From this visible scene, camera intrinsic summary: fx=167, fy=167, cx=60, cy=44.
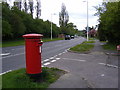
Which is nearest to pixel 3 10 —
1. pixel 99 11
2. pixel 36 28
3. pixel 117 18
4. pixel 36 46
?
pixel 36 28

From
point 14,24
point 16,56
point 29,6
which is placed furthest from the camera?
point 29,6

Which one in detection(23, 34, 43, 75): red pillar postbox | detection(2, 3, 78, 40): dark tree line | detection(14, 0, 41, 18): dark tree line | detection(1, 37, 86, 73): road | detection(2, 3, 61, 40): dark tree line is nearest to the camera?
detection(23, 34, 43, 75): red pillar postbox

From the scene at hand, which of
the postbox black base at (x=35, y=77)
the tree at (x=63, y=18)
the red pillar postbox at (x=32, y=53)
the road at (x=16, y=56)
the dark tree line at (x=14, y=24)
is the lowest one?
the road at (x=16, y=56)

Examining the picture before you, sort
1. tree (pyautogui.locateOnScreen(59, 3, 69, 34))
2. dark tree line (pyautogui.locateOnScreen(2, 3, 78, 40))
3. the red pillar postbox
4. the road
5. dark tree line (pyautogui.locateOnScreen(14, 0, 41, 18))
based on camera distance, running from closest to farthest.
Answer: the red pillar postbox → the road → dark tree line (pyautogui.locateOnScreen(2, 3, 78, 40)) → dark tree line (pyautogui.locateOnScreen(14, 0, 41, 18)) → tree (pyautogui.locateOnScreen(59, 3, 69, 34))

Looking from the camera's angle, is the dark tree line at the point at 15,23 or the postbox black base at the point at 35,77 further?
the dark tree line at the point at 15,23

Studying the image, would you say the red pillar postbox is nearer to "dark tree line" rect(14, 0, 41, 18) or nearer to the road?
the road

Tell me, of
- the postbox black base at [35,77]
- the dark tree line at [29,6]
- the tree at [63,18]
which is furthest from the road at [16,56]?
the tree at [63,18]

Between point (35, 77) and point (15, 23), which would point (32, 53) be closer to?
point (35, 77)

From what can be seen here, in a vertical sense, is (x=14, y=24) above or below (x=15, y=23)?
below

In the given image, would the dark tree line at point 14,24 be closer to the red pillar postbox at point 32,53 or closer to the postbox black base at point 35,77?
the red pillar postbox at point 32,53

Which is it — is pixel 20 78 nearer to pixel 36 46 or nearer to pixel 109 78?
pixel 36 46

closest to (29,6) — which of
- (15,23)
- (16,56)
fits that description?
(15,23)

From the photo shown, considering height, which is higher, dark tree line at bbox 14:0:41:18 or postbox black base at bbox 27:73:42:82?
dark tree line at bbox 14:0:41:18

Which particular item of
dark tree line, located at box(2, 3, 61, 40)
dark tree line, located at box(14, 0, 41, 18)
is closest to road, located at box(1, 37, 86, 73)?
dark tree line, located at box(2, 3, 61, 40)
